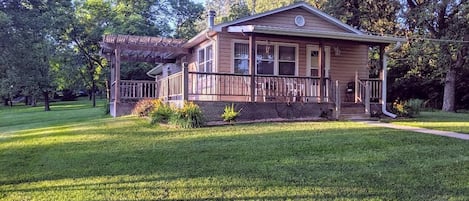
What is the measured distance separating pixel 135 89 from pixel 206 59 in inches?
139

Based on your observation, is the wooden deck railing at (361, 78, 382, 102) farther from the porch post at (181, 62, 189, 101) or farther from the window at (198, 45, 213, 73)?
the porch post at (181, 62, 189, 101)

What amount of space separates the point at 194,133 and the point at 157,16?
2634cm

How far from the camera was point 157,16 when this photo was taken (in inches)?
1299

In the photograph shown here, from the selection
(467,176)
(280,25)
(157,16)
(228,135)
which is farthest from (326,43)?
(157,16)

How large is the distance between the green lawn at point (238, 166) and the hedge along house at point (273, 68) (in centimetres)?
286

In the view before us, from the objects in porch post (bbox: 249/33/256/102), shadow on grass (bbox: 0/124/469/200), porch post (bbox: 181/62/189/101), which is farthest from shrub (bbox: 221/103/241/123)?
shadow on grass (bbox: 0/124/469/200)

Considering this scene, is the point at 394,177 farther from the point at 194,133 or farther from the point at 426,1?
the point at 426,1

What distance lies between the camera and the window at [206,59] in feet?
45.4

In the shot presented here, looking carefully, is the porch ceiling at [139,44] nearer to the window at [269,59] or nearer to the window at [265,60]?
the window at [269,59]

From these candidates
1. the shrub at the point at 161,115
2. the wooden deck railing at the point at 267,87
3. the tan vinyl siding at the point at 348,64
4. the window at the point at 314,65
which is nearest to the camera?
the shrub at the point at 161,115

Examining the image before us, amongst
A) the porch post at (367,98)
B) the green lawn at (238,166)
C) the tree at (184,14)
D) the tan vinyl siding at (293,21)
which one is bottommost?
the green lawn at (238,166)

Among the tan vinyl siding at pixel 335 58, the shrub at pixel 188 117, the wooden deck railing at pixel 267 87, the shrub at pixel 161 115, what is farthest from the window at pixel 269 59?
the shrub at pixel 188 117

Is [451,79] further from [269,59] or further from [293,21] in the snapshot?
[269,59]

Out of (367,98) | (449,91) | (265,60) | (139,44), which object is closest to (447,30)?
(449,91)
